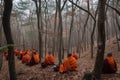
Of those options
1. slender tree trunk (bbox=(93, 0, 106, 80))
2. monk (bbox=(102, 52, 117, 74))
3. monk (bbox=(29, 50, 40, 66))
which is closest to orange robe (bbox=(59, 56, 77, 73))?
monk (bbox=(102, 52, 117, 74))

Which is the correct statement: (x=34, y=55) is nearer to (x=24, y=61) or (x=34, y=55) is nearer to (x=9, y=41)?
(x=24, y=61)

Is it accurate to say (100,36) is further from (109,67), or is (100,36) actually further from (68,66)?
(68,66)

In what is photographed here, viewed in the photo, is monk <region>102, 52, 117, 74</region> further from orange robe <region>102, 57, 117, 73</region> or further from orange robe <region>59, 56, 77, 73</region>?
orange robe <region>59, 56, 77, 73</region>

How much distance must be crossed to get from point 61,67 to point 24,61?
27.7 feet

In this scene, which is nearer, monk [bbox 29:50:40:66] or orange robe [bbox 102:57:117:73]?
orange robe [bbox 102:57:117:73]

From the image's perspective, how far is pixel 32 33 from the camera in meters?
56.7

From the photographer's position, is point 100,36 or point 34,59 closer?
point 100,36

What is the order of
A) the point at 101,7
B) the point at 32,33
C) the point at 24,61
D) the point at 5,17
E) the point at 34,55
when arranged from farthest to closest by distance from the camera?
1. the point at 32,33
2. the point at 24,61
3. the point at 34,55
4. the point at 5,17
5. the point at 101,7

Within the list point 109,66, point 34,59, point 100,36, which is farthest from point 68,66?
point 34,59

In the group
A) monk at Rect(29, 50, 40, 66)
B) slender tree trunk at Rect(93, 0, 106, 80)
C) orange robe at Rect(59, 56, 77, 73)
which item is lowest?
monk at Rect(29, 50, 40, 66)

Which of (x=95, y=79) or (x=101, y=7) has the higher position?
(x=101, y=7)

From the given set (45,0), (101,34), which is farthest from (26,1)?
(101,34)

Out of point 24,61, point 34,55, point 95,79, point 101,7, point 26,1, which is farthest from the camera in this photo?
point 26,1

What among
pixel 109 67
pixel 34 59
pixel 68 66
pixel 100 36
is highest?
pixel 100 36
